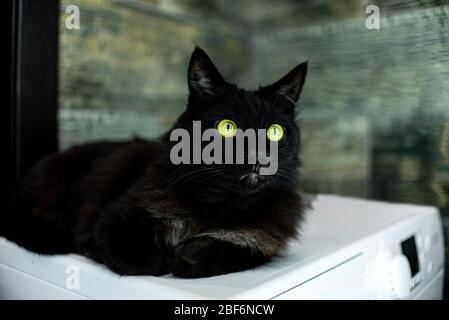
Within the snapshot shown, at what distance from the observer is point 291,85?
82 cm

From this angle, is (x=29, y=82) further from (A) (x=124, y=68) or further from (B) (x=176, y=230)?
(B) (x=176, y=230)

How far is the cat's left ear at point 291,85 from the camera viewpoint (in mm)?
801

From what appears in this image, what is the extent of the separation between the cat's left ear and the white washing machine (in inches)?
12.6

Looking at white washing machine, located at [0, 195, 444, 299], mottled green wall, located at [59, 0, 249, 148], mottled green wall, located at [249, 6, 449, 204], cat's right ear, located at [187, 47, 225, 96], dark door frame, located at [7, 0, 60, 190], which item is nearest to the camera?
white washing machine, located at [0, 195, 444, 299]

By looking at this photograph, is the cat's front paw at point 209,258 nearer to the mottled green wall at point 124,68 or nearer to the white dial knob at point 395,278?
the white dial knob at point 395,278

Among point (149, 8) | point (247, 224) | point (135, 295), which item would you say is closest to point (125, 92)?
point (149, 8)

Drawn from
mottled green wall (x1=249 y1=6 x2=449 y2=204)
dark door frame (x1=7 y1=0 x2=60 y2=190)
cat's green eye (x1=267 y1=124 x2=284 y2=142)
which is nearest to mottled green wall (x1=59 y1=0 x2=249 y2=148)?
dark door frame (x1=7 y1=0 x2=60 y2=190)

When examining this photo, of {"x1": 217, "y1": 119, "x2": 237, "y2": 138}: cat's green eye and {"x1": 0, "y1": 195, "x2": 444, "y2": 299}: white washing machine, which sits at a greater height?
{"x1": 217, "y1": 119, "x2": 237, "y2": 138}: cat's green eye

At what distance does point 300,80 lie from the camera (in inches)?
32.1

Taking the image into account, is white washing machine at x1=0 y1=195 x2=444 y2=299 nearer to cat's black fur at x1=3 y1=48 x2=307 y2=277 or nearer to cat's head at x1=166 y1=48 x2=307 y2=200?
cat's black fur at x1=3 y1=48 x2=307 y2=277

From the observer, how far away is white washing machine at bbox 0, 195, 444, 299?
630mm

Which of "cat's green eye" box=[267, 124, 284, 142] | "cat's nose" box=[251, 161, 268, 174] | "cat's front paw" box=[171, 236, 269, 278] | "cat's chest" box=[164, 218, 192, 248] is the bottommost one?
"cat's front paw" box=[171, 236, 269, 278]

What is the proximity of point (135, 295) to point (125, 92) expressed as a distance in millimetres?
915

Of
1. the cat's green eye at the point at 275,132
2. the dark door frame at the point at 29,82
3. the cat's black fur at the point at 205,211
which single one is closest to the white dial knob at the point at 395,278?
the cat's black fur at the point at 205,211
